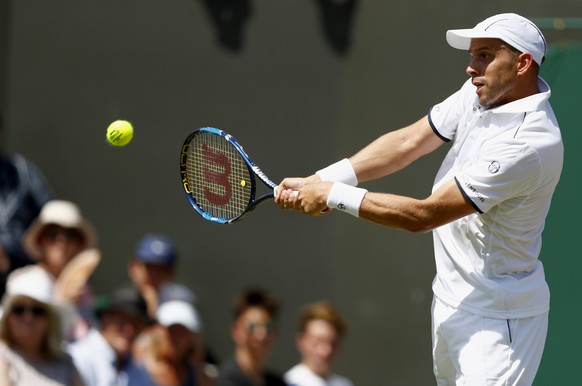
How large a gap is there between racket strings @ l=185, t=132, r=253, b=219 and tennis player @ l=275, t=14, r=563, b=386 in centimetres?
43

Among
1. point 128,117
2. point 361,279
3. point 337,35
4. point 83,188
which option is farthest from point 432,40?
point 83,188

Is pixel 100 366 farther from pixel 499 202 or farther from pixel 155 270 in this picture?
pixel 499 202

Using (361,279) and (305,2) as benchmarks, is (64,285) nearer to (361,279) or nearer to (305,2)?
(361,279)

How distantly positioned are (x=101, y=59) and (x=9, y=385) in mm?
2878

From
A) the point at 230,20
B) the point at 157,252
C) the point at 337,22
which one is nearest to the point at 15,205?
the point at 157,252

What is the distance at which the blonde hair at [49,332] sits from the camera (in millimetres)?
6426

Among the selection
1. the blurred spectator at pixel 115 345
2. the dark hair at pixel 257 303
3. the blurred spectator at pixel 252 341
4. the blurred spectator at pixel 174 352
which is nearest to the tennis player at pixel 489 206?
the blurred spectator at pixel 252 341

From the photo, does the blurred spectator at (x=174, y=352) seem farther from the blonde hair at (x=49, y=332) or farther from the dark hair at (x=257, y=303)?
the blonde hair at (x=49, y=332)

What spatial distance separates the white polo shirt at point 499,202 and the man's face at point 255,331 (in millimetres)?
2065

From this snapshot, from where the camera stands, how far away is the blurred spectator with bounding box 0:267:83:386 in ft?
20.9

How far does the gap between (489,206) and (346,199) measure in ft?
1.76

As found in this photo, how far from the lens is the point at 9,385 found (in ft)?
20.7

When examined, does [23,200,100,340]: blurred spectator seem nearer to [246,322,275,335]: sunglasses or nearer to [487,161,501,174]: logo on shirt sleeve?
[246,322,275,335]: sunglasses

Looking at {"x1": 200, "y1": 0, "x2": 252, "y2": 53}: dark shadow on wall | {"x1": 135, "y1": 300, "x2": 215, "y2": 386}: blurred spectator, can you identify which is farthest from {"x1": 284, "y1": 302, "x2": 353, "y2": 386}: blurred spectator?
{"x1": 200, "y1": 0, "x2": 252, "y2": 53}: dark shadow on wall
